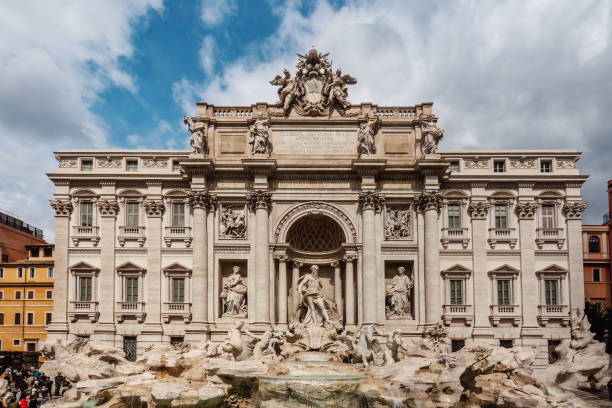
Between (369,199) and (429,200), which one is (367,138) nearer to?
(369,199)

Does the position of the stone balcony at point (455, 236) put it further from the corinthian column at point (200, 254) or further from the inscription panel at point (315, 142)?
the corinthian column at point (200, 254)

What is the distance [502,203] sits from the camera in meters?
32.1

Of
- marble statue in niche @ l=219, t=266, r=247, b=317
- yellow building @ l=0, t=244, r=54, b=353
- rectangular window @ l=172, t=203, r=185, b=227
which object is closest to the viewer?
marble statue in niche @ l=219, t=266, r=247, b=317

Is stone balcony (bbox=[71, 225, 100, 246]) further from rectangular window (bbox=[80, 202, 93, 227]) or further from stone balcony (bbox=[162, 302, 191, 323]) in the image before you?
stone balcony (bbox=[162, 302, 191, 323])

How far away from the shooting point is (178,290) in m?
31.5

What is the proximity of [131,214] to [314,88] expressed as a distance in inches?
541

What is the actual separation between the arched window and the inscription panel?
23203 millimetres

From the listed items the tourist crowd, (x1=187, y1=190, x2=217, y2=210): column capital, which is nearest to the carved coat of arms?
(x1=187, y1=190, x2=217, y2=210): column capital

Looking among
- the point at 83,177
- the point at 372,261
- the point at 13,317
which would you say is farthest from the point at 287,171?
the point at 13,317

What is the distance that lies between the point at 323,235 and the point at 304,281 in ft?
12.9

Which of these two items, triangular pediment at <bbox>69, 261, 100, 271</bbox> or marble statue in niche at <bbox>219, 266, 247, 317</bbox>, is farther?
triangular pediment at <bbox>69, 261, 100, 271</bbox>

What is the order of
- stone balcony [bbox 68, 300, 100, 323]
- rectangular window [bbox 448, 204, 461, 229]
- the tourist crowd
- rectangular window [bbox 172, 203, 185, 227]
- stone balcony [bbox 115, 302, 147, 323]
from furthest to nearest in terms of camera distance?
rectangular window [bbox 172, 203, 185, 227]
rectangular window [bbox 448, 204, 461, 229]
stone balcony [bbox 68, 300, 100, 323]
stone balcony [bbox 115, 302, 147, 323]
the tourist crowd

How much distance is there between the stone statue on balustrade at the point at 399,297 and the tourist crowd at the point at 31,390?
18162 mm

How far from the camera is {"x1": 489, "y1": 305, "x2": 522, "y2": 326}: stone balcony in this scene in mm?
30750
